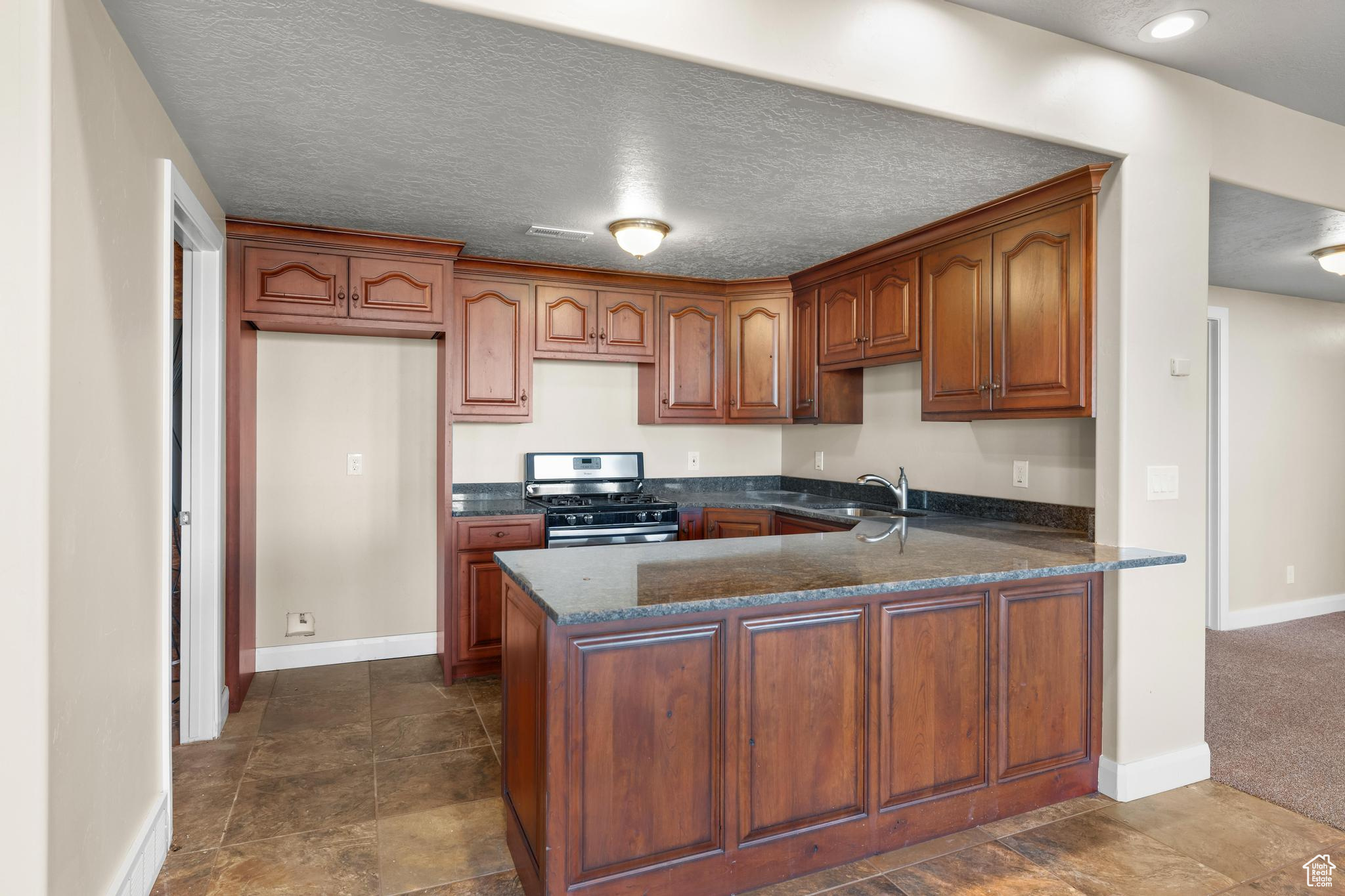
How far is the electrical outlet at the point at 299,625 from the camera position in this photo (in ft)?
13.4

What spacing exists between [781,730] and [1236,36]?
2.52 metres

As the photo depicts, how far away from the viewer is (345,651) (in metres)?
4.19

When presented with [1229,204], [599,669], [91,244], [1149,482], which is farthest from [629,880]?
[1229,204]

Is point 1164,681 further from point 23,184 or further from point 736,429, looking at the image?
point 23,184

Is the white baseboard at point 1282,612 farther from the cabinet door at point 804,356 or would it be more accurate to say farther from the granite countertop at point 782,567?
the cabinet door at point 804,356

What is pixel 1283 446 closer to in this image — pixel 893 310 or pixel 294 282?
pixel 893 310

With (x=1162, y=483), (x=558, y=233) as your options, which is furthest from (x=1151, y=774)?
(x=558, y=233)

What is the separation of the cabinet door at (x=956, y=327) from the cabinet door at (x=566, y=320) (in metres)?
1.85

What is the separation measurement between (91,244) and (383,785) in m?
2.00

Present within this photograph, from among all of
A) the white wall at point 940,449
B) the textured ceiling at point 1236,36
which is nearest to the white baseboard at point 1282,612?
the white wall at point 940,449

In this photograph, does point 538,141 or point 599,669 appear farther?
point 538,141

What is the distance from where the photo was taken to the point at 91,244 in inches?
68.7

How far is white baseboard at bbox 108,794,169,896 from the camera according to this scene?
193 centimetres

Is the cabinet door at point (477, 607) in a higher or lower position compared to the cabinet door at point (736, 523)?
lower
